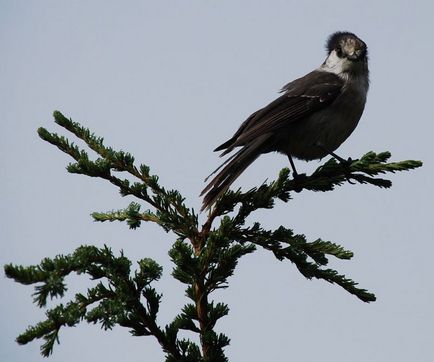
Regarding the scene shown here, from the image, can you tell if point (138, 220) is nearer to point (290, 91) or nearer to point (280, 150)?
point (280, 150)

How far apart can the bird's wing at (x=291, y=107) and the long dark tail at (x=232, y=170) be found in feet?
0.22

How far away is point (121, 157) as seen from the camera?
3705mm

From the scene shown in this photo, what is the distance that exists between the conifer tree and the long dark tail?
13.6 inches

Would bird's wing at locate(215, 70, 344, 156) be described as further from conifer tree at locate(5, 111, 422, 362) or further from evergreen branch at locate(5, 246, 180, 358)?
evergreen branch at locate(5, 246, 180, 358)

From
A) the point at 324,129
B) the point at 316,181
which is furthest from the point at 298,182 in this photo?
the point at 324,129

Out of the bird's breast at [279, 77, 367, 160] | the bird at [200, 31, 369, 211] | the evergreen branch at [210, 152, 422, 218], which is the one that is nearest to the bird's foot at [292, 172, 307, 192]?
the evergreen branch at [210, 152, 422, 218]

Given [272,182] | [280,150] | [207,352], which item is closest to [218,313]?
[207,352]

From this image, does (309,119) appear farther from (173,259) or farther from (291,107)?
(173,259)

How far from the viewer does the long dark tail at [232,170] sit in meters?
4.14

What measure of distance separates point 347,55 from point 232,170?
2381 millimetres

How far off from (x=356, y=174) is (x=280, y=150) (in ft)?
5.37

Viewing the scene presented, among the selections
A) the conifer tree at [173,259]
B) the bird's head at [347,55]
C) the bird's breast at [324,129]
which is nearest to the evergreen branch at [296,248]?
the conifer tree at [173,259]

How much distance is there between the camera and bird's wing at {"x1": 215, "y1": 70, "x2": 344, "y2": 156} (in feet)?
17.5

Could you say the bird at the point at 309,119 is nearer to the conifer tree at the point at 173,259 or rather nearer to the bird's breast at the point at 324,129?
the bird's breast at the point at 324,129
